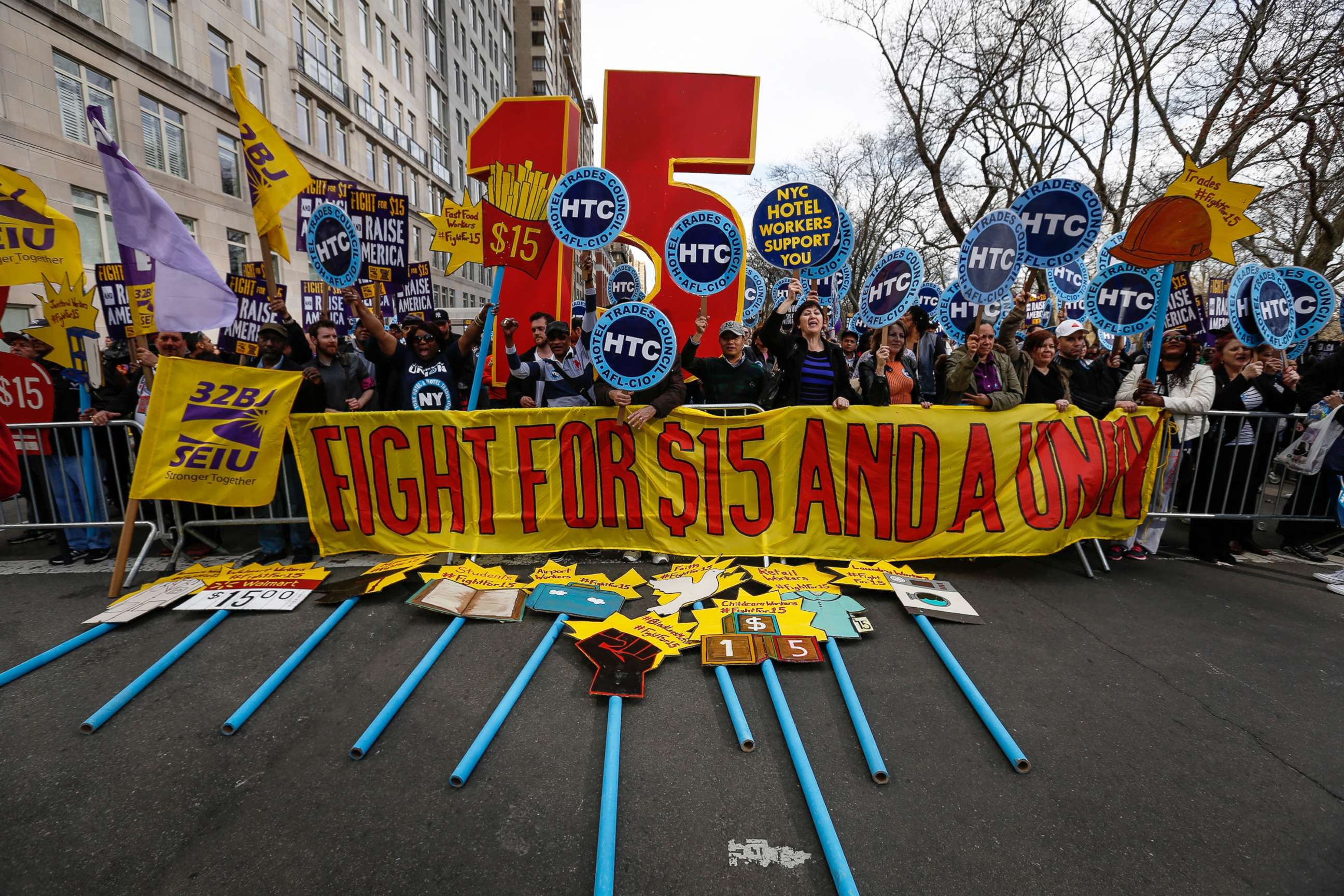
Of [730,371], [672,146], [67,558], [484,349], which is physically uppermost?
[672,146]

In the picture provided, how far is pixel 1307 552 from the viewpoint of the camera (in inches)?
221

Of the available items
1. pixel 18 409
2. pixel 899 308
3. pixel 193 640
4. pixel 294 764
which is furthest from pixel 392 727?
pixel 899 308

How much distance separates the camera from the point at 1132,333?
5645 mm

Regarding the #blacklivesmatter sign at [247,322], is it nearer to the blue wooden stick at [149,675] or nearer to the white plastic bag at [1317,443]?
the blue wooden stick at [149,675]

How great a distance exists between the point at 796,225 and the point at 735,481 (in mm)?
3082

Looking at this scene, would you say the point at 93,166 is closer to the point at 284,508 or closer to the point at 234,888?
the point at 284,508

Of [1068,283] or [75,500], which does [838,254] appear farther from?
[75,500]

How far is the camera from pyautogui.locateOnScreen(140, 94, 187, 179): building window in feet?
55.2

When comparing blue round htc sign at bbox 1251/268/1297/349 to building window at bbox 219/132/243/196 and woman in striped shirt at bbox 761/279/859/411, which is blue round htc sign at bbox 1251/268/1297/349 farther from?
building window at bbox 219/132/243/196

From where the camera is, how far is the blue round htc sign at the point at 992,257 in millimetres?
5211

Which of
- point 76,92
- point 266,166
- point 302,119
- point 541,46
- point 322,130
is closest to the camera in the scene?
point 266,166

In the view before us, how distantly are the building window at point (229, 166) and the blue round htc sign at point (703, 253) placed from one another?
818 inches

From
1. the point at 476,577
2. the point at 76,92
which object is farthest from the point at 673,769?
the point at 76,92

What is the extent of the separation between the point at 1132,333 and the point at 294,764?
7.05 metres
